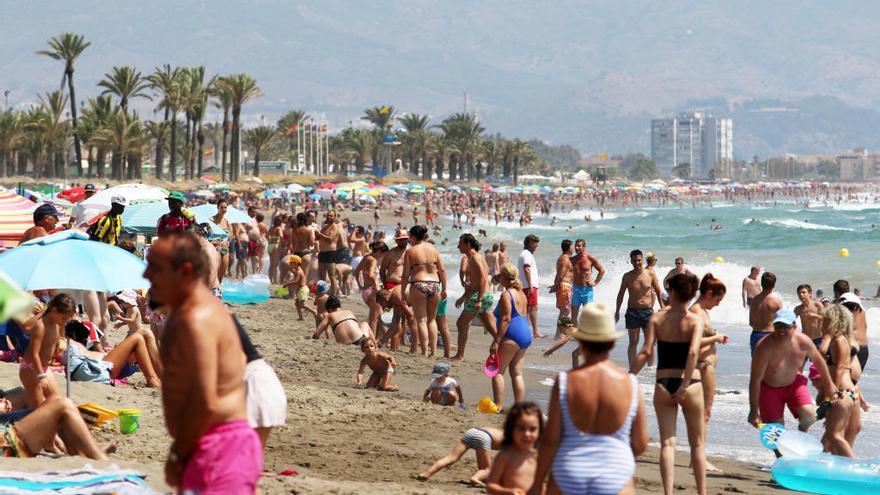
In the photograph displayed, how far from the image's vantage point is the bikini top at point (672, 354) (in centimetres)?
670

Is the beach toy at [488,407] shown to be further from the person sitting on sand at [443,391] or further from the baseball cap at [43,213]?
the baseball cap at [43,213]

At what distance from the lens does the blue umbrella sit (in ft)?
25.6

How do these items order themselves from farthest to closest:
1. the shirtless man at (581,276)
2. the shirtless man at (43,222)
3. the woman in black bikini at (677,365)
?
1. the shirtless man at (581,276)
2. the shirtless man at (43,222)
3. the woman in black bikini at (677,365)

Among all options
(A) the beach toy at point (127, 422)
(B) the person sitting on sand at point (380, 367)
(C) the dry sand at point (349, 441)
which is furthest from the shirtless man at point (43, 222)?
(A) the beach toy at point (127, 422)

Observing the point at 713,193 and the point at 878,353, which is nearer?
the point at 878,353

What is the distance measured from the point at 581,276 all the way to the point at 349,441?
6519 millimetres

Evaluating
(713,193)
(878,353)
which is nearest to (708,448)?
(878,353)

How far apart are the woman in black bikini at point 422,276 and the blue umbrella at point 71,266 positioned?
4.76 metres

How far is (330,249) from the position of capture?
60.7 feet

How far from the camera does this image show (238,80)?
7400 centimetres

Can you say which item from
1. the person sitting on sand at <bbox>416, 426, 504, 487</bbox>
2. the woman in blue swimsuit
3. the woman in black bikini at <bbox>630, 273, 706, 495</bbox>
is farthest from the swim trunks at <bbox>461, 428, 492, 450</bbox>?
the woman in blue swimsuit

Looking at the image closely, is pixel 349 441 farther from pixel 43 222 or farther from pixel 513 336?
pixel 43 222

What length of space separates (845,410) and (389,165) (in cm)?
10140

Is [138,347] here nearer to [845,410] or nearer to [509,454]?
[509,454]
